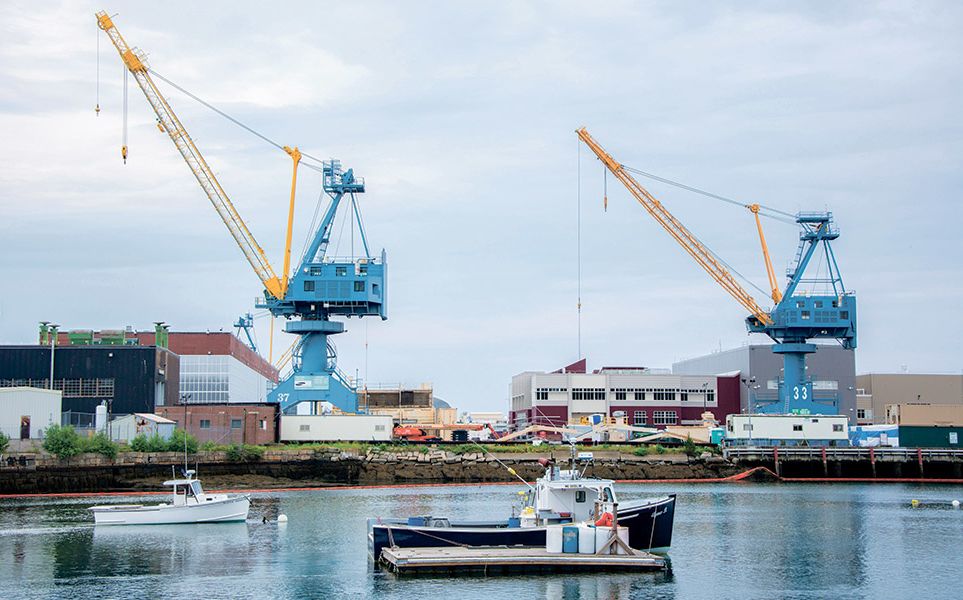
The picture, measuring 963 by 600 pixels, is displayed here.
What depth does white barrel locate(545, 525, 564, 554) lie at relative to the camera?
45.0 meters

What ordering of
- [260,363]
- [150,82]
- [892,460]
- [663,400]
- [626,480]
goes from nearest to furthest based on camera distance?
[626,480], [892,460], [150,82], [663,400], [260,363]

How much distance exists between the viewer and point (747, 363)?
159250 millimetres

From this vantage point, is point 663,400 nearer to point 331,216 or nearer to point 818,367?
point 818,367

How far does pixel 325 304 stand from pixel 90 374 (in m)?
23.1

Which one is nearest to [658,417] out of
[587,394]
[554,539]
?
[587,394]

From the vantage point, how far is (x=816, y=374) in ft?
527

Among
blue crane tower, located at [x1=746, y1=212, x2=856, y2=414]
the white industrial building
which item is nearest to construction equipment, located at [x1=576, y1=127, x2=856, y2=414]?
blue crane tower, located at [x1=746, y1=212, x2=856, y2=414]

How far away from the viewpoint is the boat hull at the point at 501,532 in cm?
4653

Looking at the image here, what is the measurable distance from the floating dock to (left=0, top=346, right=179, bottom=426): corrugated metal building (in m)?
67.1

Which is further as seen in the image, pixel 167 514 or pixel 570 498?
pixel 167 514

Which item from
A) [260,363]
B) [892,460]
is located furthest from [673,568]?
[260,363]

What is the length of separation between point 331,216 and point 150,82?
21953 millimetres

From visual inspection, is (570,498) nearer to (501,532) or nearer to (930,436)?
(501,532)

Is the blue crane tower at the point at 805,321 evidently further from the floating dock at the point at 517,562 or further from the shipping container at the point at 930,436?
the floating dock at the point at 517,562
